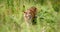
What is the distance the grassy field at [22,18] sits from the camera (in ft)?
9.41

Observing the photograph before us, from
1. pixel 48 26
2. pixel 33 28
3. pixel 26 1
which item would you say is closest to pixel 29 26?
pixel 33 28

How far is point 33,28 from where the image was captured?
2.86m

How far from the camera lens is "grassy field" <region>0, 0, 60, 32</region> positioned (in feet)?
9.41

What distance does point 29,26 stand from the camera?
2.88 metres

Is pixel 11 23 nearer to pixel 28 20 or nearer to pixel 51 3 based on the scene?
pixel 28 20

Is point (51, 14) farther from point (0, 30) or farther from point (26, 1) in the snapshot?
point (0, 30)

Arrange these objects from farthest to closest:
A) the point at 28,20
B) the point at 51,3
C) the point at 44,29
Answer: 1. the point at 51,3
2. the point at 28,20
3. the point at 44,29

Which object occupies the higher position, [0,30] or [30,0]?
[30,0]

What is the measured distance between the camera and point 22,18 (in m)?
3.06

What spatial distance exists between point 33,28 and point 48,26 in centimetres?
19

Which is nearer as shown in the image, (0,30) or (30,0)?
(0,30)

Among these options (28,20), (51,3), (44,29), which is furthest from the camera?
(51,3)

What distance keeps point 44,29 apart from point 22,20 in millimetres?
367

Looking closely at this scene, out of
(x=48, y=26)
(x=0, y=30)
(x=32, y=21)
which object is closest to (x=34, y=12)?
(x=32, y=21)
